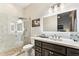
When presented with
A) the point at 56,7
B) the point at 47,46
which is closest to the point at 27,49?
the point at 47,46

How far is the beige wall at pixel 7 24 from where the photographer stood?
1.59 m

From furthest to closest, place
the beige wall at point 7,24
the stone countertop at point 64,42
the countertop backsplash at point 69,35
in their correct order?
the beige wall at point 7,24
the countertop backsplash at point 69,35
the stone countertop at point 64,42

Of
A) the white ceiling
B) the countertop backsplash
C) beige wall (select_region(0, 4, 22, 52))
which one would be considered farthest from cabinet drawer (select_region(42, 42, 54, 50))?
the white ceiling

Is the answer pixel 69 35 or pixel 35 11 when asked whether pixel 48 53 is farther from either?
pixel 35 11

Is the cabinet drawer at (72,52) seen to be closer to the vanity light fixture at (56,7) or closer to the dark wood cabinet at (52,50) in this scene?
the dark wood cabinet at (52,50)

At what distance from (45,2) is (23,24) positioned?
1.43 feet

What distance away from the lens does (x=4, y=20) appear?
5.26 ft

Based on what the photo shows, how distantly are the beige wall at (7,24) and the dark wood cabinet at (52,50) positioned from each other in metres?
0.34

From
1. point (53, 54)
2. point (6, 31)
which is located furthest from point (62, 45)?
point (6, 31)

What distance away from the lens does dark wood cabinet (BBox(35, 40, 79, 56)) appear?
Answer: 1.40 m

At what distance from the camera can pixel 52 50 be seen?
1560mm

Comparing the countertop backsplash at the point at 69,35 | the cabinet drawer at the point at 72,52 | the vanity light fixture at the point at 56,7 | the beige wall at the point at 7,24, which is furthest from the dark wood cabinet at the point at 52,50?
the vanity light fixture at the point at 56,7

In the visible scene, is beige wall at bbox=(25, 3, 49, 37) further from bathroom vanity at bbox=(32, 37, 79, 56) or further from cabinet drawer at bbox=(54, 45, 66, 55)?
cabinet drawer at bbox=(54, 45, 66, 55)

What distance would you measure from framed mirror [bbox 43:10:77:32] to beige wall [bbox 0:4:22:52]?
0.42 metres
